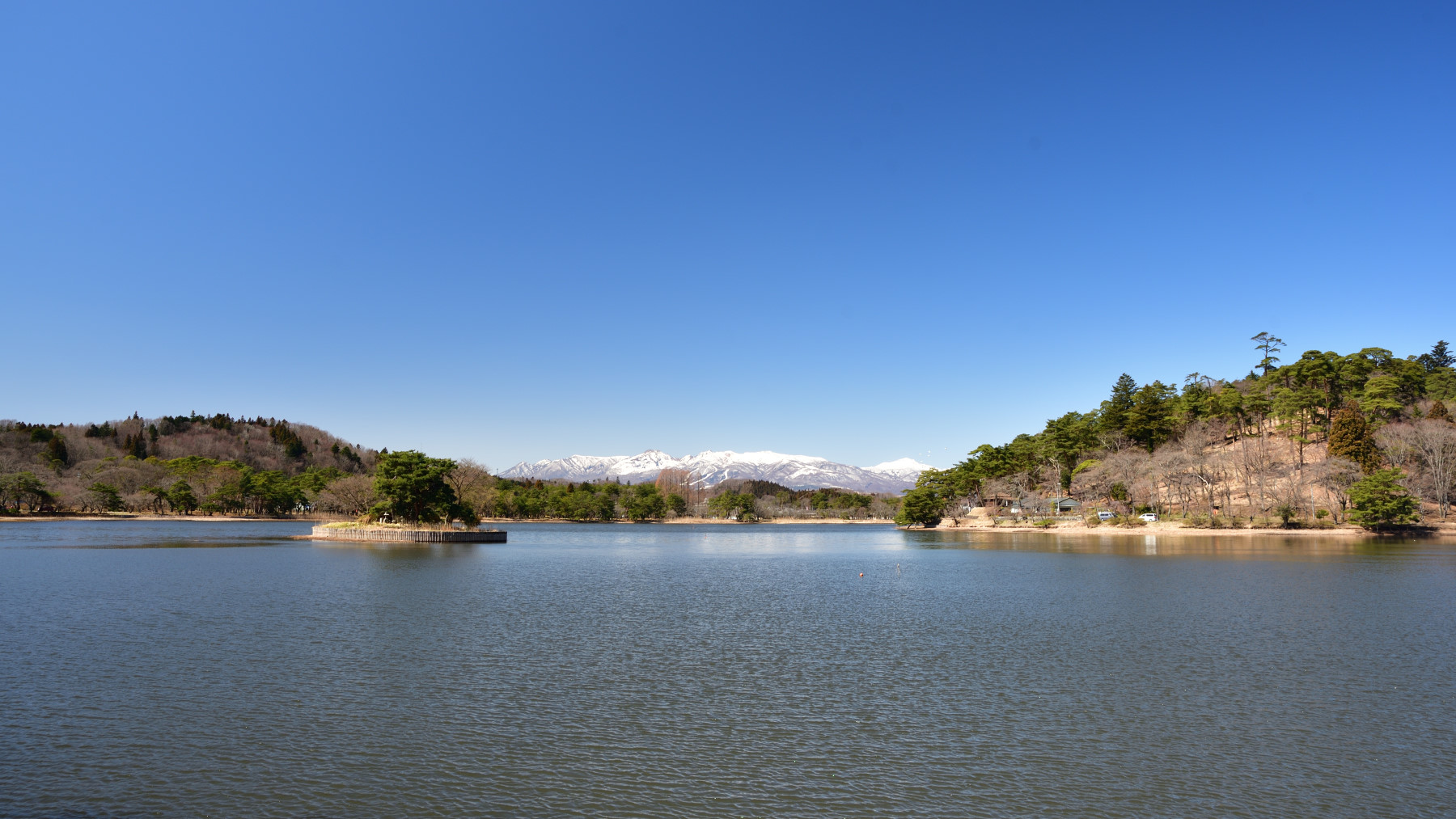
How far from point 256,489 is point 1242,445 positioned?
144 meters

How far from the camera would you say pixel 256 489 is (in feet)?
414

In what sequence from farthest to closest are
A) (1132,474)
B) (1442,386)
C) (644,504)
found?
(644,504) < (1442,386) < (1132,474)

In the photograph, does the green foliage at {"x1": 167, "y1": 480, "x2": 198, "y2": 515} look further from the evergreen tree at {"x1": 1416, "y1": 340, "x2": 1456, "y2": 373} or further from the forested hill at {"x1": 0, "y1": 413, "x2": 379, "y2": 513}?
the evergreen tree at {"x1": 1416, "y1": 340, "x2": 1456, "y2": 373}

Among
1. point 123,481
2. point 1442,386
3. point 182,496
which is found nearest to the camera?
point 1442,386

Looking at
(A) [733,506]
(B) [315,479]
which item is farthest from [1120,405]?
(B) [315,479]

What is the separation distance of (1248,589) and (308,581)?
40.5 metres

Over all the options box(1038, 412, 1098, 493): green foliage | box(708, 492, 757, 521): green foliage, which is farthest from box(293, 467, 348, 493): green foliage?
box(1038, 412, 1098, 493): green foliage

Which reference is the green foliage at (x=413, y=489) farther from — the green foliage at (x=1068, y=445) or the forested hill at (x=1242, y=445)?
the green foliage at (x=1068, y=445)

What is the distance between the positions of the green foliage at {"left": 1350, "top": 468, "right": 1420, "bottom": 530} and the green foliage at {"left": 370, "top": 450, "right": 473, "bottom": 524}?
79.9 m

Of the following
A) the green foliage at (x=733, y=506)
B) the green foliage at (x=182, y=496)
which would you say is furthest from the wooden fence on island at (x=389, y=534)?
the green foliage at (x=733, y=506)

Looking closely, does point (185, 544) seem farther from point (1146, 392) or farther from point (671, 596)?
point (1146, 392)

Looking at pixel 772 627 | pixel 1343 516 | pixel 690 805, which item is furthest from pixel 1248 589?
pixel 1343 516

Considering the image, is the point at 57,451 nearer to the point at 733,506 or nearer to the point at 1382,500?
the point at 733,506

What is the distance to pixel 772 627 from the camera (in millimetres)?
23469
